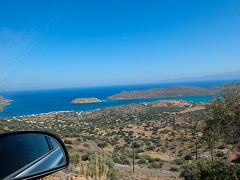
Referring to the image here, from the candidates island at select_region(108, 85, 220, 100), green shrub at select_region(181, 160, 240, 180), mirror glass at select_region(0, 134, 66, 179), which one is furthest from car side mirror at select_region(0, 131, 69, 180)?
island at select_region(108, 85, 220, 100)

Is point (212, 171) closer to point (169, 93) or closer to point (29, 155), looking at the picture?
point (29, 155)

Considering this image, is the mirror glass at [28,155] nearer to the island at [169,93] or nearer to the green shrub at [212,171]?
the green shrub at [212,171]

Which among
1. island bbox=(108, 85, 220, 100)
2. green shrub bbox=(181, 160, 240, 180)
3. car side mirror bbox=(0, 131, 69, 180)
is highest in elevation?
car side mirror bbox=(0, 131, 69, 180)

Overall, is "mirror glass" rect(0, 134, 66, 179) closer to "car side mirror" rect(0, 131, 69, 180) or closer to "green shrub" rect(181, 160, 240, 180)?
"car side mirror" rect(0, 131, 69, 180)

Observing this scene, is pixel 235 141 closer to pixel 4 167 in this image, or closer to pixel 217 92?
pixel 217 92

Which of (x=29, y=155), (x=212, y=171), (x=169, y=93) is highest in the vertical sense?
(x=29, y=155)

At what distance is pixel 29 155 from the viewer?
7.23 ft

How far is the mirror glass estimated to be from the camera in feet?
5.49

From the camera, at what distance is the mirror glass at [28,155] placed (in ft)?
5.49

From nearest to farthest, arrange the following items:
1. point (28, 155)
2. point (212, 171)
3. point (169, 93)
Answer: point (28, 155), point (212, 171), point (169, 93)

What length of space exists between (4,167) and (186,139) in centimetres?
3103

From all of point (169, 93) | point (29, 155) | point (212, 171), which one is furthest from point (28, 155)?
point (169, 93)

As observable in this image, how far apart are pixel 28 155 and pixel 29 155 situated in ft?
0.08

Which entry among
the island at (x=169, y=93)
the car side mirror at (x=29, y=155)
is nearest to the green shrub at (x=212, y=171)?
the car side mirror at (x=29, y=155)
